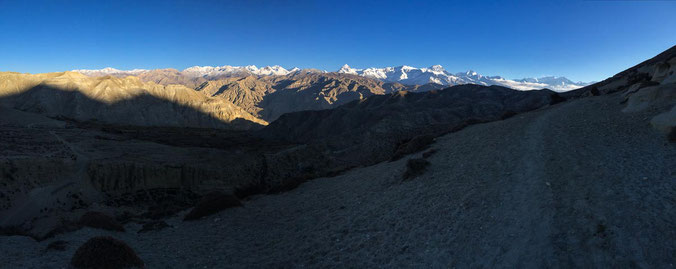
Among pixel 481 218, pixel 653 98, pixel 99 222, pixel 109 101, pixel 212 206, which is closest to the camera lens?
pixel 481 218

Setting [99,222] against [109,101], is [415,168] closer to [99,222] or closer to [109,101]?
[99,222]

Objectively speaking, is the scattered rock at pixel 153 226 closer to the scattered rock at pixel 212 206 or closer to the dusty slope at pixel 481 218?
the dusty slope at pixel 481 218

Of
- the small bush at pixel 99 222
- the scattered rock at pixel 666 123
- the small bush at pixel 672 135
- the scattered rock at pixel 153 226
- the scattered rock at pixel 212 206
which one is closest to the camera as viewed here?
the small bush at pixel 672 135

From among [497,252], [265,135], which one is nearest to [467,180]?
[497,252]

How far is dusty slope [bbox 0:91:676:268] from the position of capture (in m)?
6.79

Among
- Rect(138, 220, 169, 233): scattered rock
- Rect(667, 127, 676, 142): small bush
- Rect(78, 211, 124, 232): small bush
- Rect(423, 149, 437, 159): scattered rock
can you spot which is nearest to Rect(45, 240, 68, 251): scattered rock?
Rect(78, 211, 124, 232): small bush

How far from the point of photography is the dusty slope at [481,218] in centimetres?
679

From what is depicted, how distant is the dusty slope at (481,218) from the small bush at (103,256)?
1039 millimetres

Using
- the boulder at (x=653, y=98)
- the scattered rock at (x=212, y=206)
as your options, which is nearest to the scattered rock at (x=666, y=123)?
the boulder at (x=653, y=98)

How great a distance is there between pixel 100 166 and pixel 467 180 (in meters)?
37.7

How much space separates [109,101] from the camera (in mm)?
126000

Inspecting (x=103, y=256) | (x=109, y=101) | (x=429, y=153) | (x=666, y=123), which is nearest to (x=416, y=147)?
(x=429, y=153)

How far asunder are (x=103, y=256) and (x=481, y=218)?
12330mm

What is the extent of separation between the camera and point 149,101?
139000mm
